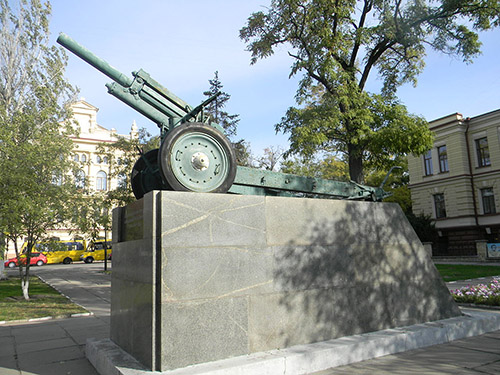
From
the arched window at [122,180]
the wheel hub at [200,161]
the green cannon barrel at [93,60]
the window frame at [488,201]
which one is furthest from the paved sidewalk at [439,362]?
the window frame at [488,201]

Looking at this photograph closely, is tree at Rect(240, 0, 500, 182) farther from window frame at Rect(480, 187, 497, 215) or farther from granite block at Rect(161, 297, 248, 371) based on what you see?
window frame at Rect(480, 187, 497, 215)

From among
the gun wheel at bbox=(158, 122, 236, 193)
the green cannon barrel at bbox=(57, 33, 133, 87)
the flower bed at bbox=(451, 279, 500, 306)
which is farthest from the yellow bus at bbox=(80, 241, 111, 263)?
the gun wheel at bbox=(158, 122, 236, 193)

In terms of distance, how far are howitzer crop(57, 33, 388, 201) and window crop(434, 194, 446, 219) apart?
3102 cm

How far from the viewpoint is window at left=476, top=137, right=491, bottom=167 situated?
31.6 m

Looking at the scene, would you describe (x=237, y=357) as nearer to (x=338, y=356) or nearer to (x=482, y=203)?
(x=338, y=356)

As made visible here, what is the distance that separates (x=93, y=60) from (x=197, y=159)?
2357 millimetres

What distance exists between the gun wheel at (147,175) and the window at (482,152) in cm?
3293

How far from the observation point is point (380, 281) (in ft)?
18.1

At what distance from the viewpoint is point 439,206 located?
34.2 m

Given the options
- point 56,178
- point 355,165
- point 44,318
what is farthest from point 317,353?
point 56,178

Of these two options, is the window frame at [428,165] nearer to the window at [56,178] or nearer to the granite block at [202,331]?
the window at [56,178]

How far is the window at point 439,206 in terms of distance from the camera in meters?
33.8

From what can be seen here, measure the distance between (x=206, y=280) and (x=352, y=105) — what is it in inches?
475

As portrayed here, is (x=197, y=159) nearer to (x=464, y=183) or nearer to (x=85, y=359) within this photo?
(x=85, y=359)
